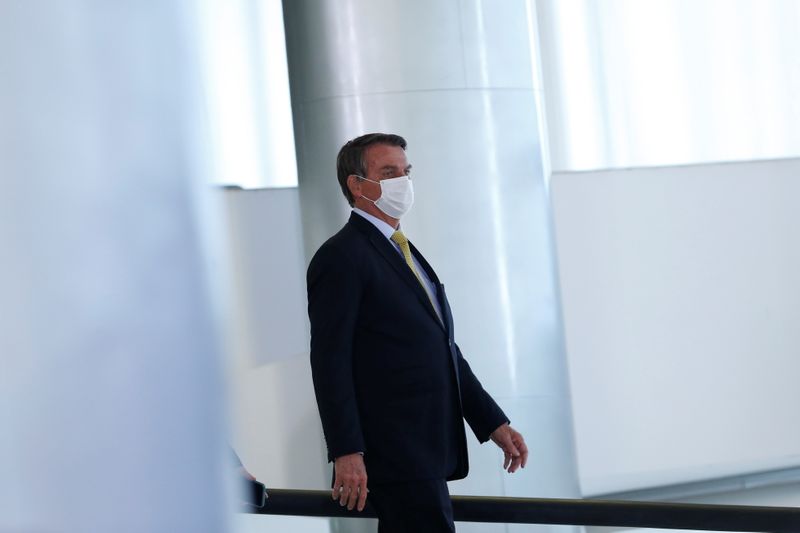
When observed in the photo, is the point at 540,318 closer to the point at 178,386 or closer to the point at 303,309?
the point at 303,309

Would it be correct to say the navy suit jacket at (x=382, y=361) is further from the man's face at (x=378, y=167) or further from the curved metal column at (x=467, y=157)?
the curved metal column at (x=467, y=157)

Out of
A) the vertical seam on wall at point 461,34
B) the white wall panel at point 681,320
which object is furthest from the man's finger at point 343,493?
the white wall panel at point 681,320

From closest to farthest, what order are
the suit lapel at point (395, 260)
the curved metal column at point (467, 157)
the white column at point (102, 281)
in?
the white column at point (102, 281) < the suit lapel at point (395, 260) < the curved metal column at point (467, 157)

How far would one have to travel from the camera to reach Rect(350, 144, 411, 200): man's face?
96.3 inches

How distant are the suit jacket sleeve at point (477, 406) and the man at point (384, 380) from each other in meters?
0.10

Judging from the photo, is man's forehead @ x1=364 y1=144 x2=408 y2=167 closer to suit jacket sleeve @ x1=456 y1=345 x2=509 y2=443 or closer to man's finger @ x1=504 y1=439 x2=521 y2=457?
suit jacket sleeve @ x1=456 y1=345 x2=509 y2=443

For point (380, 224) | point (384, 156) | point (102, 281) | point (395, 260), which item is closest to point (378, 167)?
point (384, 156)

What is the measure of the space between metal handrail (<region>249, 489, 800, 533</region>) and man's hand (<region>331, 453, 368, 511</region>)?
0.16 m

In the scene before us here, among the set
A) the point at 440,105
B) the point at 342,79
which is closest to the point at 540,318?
the point at 440,105

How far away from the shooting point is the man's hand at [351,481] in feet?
6.76

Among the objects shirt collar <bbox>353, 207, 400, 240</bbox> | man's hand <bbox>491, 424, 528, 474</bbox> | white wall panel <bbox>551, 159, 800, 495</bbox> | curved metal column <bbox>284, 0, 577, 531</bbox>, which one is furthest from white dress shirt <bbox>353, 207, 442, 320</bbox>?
white wall panel <bbox>551, 159, 800, 495</bbox>

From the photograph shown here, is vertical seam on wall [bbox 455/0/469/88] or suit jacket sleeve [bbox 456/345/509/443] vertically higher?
vertical seam on wall [bbox 455/0/469/88]

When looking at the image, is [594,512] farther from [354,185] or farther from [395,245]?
[354,185]

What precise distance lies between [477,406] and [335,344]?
1.52 ft
